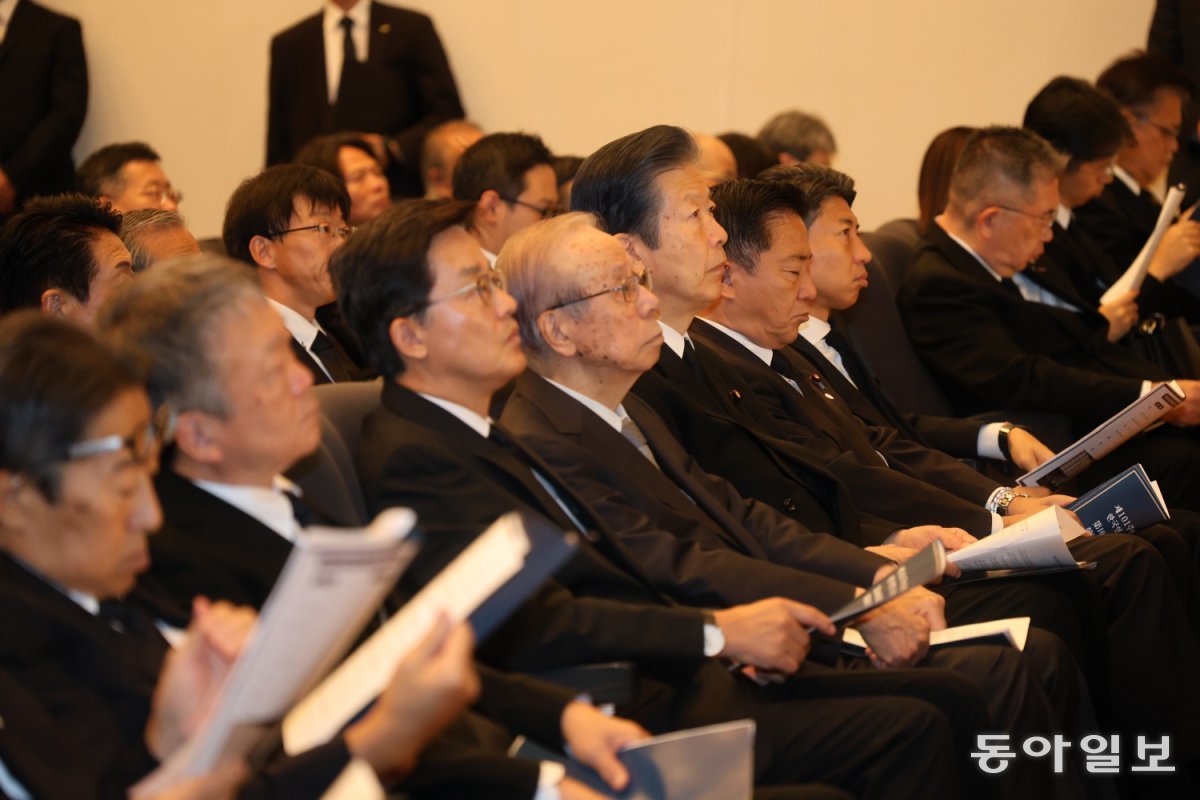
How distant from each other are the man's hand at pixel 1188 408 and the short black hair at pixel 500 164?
237cm

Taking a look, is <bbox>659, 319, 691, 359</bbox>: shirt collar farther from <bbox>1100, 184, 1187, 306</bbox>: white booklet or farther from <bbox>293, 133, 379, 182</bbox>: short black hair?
<bbox>293, 133, 379, 182</bbox>: short black hair

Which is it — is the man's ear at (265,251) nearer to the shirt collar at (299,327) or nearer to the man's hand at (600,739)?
the shirt collar at (299,327)

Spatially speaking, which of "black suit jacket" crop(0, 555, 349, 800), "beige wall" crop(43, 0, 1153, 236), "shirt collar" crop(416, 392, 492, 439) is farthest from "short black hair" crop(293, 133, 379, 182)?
"black suit jacket" crop(0, 555, 349, 800)

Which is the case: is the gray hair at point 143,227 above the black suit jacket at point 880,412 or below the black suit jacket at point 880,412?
above

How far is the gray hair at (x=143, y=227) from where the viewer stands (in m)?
3.68

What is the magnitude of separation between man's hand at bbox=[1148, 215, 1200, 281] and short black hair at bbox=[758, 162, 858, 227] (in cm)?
188

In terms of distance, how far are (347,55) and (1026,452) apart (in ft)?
13.2

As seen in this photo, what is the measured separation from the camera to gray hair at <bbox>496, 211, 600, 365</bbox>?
9.79 feet

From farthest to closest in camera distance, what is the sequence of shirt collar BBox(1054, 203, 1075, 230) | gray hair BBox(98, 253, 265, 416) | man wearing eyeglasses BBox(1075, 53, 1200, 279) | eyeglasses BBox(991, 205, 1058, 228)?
man wearing eyeglasses BBox(1075, 53, 1200, 279), shirt collar BBox(1054, 203, 1075, 230), eyeglasses BBox(991, 205, 1058, 228), gray hair BBox(98, 253, 265, 416)

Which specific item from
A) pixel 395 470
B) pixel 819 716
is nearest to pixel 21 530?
pixel 395 470

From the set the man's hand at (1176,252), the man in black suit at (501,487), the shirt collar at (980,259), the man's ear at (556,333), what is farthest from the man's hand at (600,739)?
the man's hand at (1176,252)

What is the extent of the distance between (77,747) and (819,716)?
1.30 meters

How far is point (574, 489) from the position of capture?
108 inches

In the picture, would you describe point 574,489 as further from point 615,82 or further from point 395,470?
point 615,82
